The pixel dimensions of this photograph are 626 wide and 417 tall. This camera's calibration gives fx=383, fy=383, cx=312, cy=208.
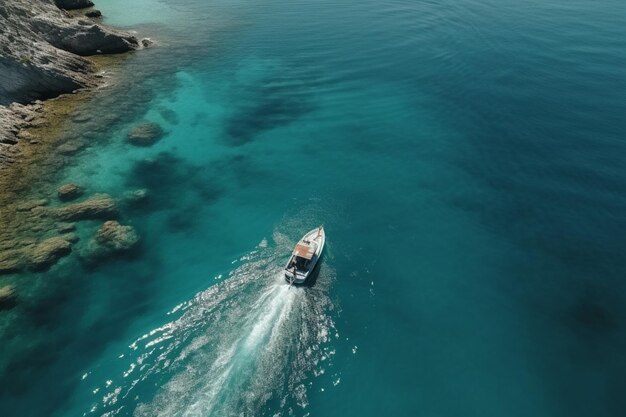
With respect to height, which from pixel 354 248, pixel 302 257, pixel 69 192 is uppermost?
pixel 69 192

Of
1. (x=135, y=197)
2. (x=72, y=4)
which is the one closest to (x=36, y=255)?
(x=135, y=197)

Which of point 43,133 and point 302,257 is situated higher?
point 43,133

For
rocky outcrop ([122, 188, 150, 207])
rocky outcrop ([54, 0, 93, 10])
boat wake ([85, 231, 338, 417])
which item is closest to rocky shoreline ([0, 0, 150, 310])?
rocky outcrop ([122, 188, 150, 207])

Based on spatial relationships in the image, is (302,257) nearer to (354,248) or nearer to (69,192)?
(354,248)

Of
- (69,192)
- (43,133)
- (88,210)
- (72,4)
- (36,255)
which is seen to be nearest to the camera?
(36,255)

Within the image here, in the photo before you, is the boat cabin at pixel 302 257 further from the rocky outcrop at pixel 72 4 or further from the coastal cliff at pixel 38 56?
the rocky outcrop at pixel 72 4

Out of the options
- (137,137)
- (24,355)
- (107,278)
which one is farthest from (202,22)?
(24,355)

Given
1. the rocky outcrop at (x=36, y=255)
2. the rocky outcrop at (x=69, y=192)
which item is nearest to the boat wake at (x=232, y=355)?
the rocky outcrop at (x=36, y=255)
